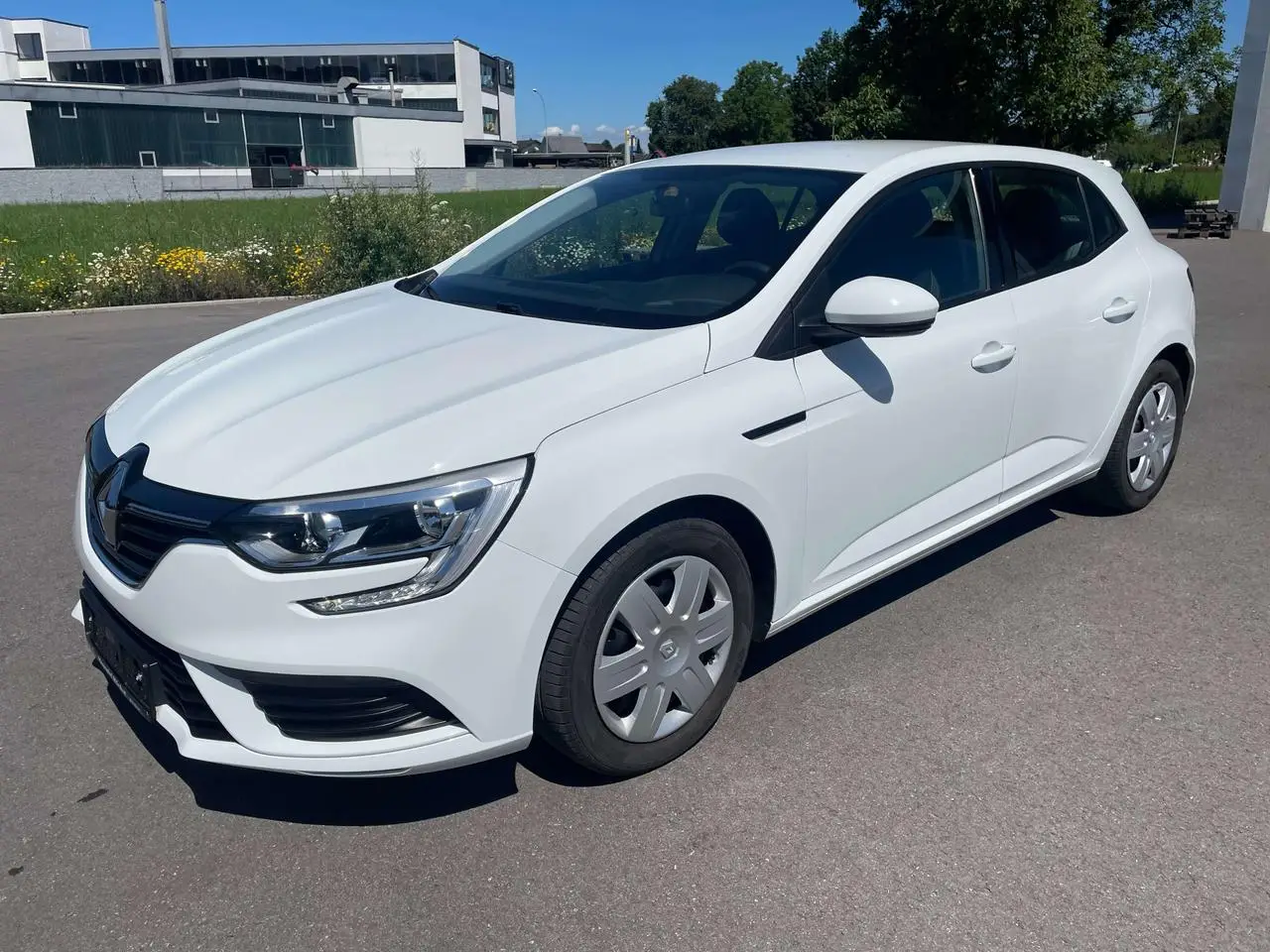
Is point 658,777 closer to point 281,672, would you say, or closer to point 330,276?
point 281,672

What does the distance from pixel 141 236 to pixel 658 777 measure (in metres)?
18.6

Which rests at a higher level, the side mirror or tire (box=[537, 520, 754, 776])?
the side mirror

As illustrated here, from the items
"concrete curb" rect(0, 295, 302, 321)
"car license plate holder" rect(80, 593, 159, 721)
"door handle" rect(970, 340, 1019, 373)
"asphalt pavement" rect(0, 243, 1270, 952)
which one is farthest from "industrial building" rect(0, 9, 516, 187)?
"car license plate holder" rect(80, 593, 159, 721)

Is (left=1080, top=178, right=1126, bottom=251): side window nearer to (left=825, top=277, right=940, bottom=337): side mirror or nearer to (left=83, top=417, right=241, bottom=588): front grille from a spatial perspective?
(left=825, top=277, right=940, bottom=337): side mirror

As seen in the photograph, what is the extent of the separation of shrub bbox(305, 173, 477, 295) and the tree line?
15889mm

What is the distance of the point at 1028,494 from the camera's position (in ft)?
13.6

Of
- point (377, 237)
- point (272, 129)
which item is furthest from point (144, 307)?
point (272, 129)

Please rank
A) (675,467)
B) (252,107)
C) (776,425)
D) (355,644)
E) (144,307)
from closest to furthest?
(355,644)
(675,467)
(776,425)
(144,307)
(252,107)

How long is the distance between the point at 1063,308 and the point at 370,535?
2.92 meters

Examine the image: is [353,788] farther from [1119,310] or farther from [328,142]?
[328,142]

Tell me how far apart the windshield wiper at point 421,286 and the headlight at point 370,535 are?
1559mm

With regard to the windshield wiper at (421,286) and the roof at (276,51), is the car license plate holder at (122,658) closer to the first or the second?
the windshield wiper at (421,286)

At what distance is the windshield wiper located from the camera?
3893 millimetres

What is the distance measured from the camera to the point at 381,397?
2740 mm
